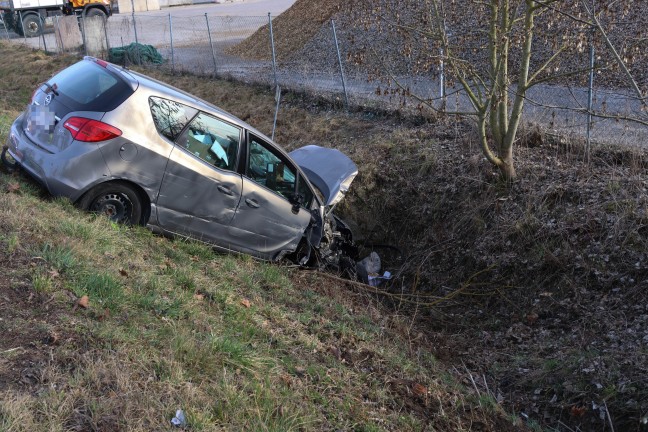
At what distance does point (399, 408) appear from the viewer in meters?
4.78

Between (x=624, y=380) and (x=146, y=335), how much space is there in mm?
3831

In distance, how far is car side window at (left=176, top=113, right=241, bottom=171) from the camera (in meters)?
6.70

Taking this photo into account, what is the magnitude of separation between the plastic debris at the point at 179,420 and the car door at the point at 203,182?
3.32 m

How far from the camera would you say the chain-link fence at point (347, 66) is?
9.55 m

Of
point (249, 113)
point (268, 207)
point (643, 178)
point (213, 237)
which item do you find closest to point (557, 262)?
point (643, 178)

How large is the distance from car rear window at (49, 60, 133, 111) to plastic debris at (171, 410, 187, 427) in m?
3.56

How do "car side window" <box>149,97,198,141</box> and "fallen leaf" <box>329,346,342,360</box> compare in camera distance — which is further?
"car side window" <box>149,97,198,141</box>

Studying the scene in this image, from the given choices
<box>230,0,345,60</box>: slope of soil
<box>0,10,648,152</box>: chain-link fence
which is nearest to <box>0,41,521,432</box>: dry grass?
<box>0,10,648,152</box>: chain-link fence

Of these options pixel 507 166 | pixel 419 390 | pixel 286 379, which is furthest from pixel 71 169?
pixel 507 166

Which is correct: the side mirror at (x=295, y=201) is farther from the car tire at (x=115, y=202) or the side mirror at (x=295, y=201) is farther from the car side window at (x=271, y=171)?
the car tire at (x=115, y=202)

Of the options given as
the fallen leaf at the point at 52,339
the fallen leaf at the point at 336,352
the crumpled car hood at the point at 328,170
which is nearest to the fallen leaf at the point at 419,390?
the fallen leaf at the point at 336,352

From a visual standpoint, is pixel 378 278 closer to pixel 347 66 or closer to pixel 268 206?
pixel 268 206

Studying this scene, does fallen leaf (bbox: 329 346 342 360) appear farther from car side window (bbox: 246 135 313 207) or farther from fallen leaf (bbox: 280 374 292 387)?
car side window (bbox: 246 135 313 207)

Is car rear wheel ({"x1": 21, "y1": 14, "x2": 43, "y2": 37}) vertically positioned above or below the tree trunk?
above
